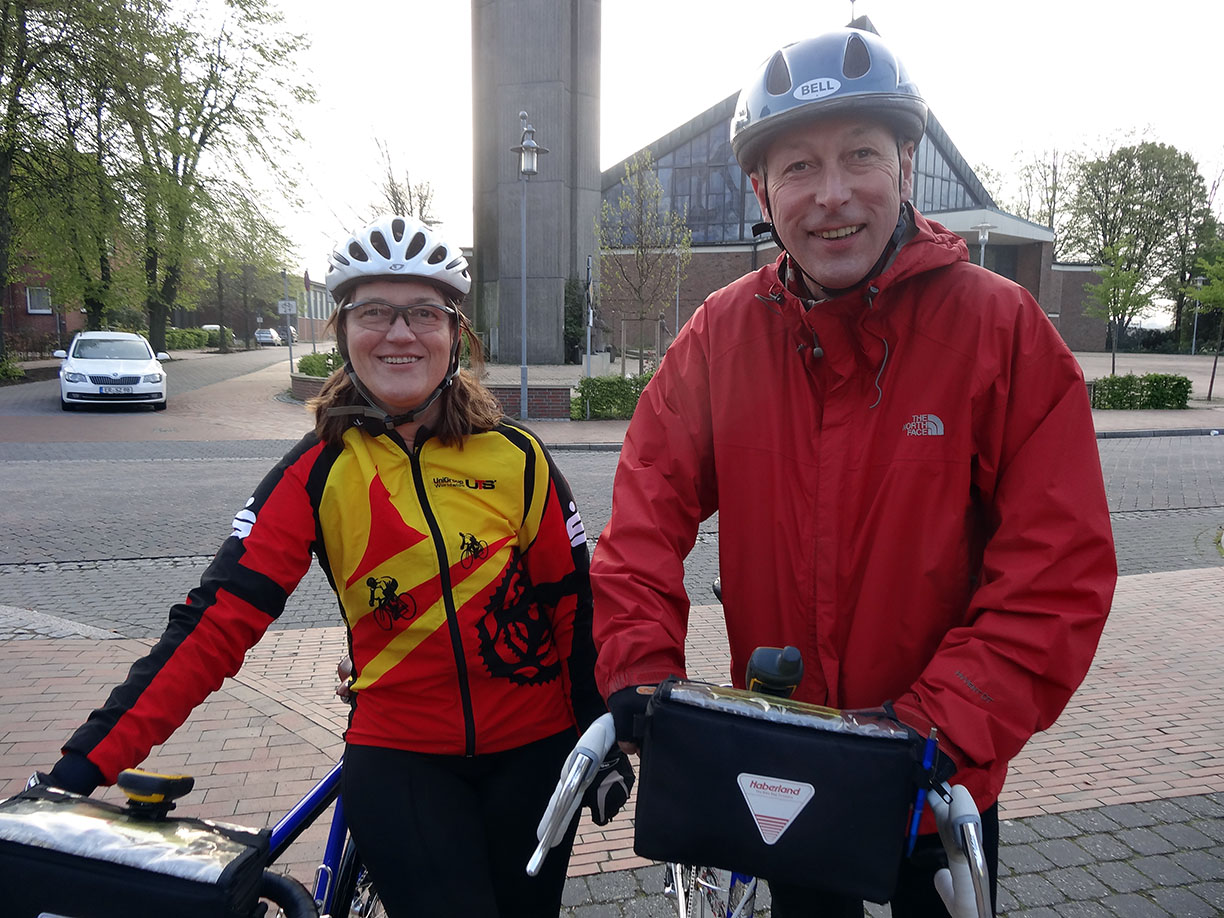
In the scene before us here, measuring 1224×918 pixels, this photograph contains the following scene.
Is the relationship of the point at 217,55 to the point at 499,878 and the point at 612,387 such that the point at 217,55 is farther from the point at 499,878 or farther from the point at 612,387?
the point at 499,878

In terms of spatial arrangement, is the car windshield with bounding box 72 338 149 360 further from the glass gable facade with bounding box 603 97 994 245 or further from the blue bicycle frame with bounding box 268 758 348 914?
the glass gable facade with bounding box 603 97 994 245

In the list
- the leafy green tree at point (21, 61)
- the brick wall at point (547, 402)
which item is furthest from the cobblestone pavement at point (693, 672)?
the leafy green tree at point (21, 61)

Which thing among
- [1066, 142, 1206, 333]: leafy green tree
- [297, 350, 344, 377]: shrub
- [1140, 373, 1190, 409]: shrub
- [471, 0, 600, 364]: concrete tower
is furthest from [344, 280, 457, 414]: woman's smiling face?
[1066, 142, 1206, 333]: leafy green tree

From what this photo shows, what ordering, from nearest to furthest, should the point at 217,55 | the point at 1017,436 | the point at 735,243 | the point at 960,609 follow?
1. the point at 1017,436
2. the point at 960,609
3. the point at 217,55
4. the point at 735,243

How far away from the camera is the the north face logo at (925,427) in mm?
1650

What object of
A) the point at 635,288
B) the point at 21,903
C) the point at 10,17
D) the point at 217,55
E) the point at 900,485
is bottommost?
the point at 21,903

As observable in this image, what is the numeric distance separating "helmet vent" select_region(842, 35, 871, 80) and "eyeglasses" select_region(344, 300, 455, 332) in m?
1.15

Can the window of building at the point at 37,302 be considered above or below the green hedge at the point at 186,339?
above

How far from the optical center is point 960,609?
67.4 inches

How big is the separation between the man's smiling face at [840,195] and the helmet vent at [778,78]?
0.28 feet

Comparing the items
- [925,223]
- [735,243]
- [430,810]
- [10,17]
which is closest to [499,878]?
[430,810]

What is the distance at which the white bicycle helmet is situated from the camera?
2291 millimetres

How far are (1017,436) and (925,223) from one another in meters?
0.51

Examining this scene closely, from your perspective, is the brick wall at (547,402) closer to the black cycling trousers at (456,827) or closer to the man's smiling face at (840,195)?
the black cycling trousers at (456,827)
